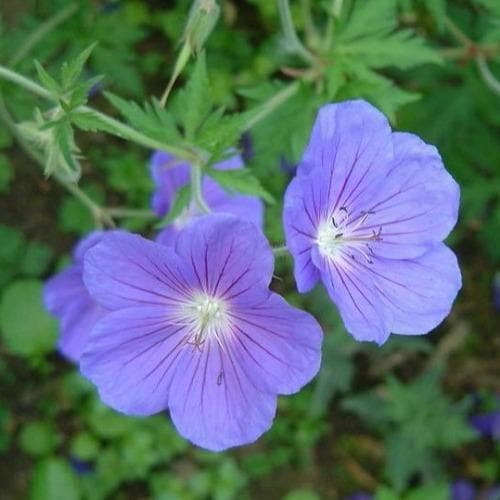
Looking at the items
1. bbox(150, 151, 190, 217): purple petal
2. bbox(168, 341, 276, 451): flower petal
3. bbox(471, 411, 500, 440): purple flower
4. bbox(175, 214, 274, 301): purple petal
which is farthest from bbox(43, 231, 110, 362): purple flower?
bbox(471, 411, 500, 440): purple flower

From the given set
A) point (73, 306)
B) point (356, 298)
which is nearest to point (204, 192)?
point (73, 306)

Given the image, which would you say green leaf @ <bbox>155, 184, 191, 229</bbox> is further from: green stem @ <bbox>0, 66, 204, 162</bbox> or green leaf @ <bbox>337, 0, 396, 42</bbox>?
green leaf @ <bbox>337, 0, 396, 42</bbox>

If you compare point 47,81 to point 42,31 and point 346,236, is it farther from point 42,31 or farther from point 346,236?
point 42,31

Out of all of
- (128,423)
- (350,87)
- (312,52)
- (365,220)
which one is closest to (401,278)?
(365,220)

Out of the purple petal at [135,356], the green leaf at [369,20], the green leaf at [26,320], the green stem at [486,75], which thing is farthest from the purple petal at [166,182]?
the green leaf at [26,320]

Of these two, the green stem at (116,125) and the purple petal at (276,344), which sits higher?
the green stem at (116,125)

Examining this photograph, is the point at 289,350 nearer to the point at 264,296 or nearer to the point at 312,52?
the point at 264,296

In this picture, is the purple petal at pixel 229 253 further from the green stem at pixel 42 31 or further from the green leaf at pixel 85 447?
the green leaf at pixel 85 447
